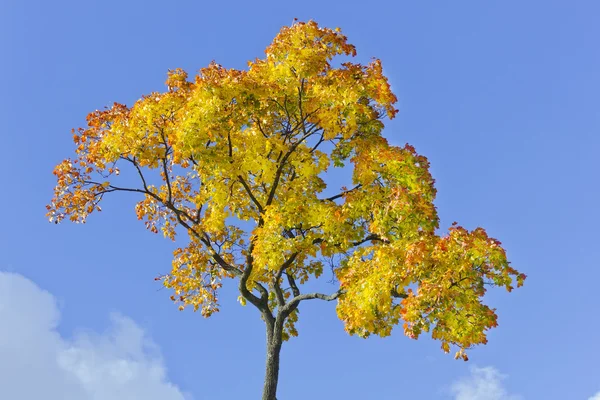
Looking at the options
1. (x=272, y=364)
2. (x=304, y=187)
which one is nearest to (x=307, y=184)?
(x=304, y=187)

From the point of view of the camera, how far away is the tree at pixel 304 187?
13.0m

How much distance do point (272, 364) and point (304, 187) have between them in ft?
15.3

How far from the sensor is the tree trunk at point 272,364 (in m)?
16.2

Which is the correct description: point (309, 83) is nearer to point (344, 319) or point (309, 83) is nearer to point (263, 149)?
point (263, 149)

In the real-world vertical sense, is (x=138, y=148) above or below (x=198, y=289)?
above

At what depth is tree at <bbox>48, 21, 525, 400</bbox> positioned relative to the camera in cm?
1303

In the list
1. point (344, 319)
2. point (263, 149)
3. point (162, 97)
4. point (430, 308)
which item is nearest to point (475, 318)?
point (430, 308)

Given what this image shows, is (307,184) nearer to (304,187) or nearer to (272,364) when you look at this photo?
(304,187)

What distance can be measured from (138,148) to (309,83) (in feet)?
15.4

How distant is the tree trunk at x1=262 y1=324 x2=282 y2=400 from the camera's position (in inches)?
639

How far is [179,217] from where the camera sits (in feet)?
58.5

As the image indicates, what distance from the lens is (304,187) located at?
54.9ft

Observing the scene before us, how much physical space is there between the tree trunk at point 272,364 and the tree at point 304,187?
0.10ft

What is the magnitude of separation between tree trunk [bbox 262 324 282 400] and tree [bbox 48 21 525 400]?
30 millimetres
